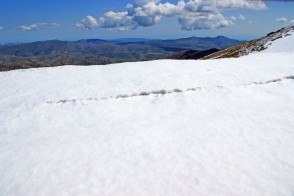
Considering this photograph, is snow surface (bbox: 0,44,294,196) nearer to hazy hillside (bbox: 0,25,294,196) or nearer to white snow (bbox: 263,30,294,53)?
hazy hillside (bbox: 0,25,294,196)

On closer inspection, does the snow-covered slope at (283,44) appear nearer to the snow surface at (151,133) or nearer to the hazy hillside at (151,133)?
the hazy hillside at (151,133)

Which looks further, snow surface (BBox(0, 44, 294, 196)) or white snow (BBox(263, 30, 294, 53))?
white snow (BBox(263, 30, 294, 53))

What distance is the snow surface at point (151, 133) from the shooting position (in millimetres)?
13578

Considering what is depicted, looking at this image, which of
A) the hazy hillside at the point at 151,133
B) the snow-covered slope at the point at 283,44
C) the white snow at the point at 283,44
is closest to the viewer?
the hazy hillside at the point at 151,133

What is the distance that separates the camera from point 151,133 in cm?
1844

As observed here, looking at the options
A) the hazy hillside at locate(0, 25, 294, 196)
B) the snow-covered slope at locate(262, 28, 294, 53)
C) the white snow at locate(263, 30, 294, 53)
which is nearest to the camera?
the hazy hillside at locate(0, 25, 294, 196)

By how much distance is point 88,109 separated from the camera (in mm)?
23047

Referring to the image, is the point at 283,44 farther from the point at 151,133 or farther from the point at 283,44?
the point at 151,133

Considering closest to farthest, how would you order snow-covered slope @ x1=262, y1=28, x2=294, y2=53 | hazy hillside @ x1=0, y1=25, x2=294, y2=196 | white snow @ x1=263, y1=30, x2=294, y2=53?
hazy hillside @ x1=0, y1=25, x2=294, y2=196, white snow @ x1=263, y1=30, x2=294, y2=53, snow-covered slope @ x1=262, y1=28, x2=294, y2=53

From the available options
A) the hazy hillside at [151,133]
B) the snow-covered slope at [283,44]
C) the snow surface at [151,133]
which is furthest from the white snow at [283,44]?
the snow surface at [151,133]

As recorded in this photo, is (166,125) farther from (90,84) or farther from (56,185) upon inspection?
(90,84)

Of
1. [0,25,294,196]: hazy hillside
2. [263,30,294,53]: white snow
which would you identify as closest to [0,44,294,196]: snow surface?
[0,25,294,196]: hazy hillside

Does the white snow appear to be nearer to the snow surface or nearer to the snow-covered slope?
the snow-covered slope

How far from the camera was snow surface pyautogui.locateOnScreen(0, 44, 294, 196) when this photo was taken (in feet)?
44.5
